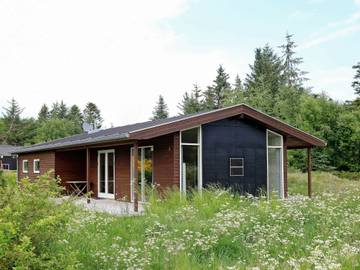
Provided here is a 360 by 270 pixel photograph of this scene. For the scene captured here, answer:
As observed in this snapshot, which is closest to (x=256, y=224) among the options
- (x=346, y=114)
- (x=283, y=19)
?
(x=283, y=19)

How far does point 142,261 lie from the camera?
19.7ft

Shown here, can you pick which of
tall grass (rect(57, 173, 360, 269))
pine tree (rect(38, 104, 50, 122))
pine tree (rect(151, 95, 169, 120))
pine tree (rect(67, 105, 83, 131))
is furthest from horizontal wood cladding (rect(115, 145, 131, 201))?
pine tree (rect(38, 104, 50, 122))

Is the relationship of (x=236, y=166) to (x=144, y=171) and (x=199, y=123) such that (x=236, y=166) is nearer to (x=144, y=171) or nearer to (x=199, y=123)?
(x=199, y=123)

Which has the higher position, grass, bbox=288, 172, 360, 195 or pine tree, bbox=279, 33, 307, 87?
pine tree, bbox=279, 33, 307, 87

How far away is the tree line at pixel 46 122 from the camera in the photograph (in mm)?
55281

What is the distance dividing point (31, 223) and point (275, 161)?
38.9ft

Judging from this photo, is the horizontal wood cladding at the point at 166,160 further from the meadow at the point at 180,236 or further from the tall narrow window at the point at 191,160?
the meadow at the point at 180,236

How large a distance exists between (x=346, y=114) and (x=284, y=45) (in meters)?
23.3

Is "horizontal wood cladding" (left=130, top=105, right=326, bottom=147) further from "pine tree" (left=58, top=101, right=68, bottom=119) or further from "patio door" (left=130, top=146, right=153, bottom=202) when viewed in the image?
"pine tree" (left=58, top=101, right=68, bottom=119)

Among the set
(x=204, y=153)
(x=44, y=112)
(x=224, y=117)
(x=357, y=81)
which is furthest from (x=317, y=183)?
(x=44, y=112)

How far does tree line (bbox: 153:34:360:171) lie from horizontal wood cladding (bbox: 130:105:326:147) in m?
11.3

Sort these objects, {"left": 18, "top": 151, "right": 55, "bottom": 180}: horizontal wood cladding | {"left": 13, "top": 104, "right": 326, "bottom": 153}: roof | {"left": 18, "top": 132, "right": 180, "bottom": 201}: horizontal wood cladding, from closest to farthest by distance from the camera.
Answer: {"left": 13, "top": 104, "right": 326, "bottom": 153}: roof → {"left": 18, "top": 132, "right": 180, "bottom": 201}: horizontal wood cladding → {"left": 18, "top": 151, "right": 55, "bottom": 180}: horizontal wood cladding

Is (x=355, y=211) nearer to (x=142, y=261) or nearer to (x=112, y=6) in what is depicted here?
(x=142, y=261)

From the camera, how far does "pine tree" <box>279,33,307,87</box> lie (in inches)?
1895
